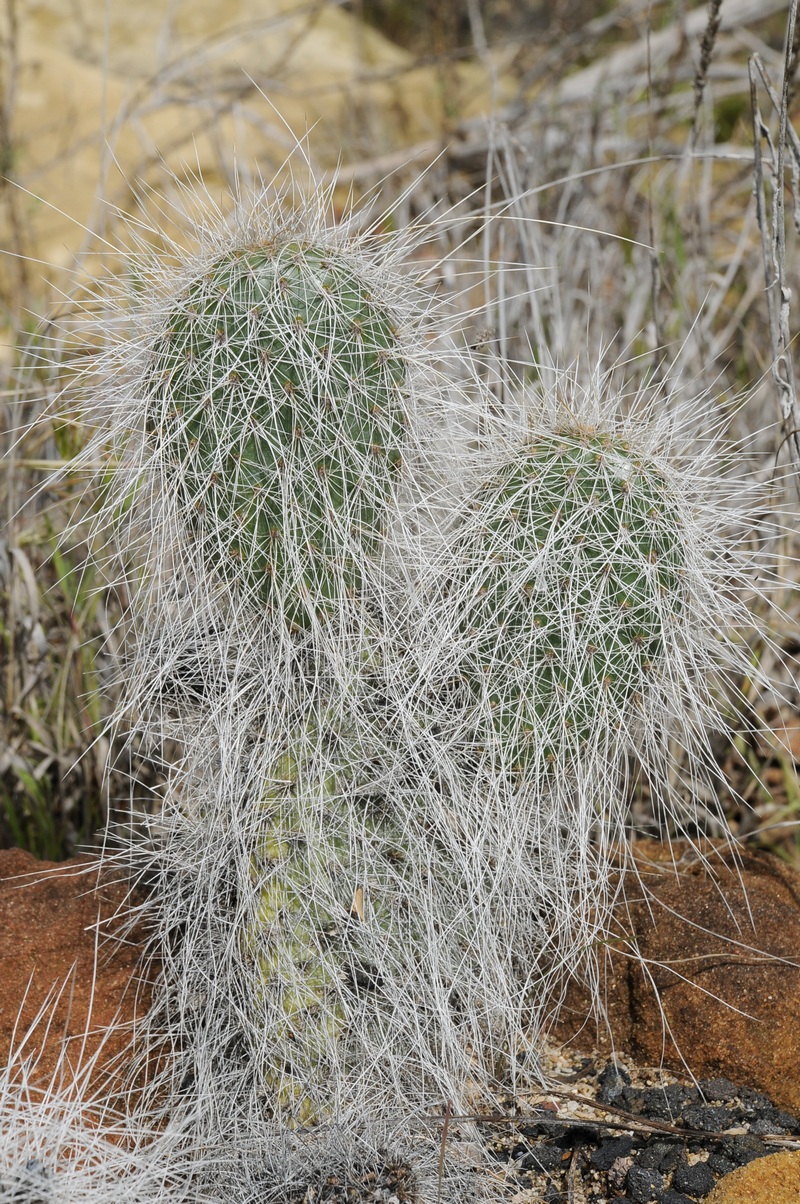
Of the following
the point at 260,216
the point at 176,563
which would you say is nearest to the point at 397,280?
the point at 260,216

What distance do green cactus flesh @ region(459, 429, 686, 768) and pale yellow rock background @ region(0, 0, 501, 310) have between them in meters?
2.91

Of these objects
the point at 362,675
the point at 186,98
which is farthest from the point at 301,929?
the point at 186,98

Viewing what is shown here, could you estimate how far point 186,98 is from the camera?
4242 mm

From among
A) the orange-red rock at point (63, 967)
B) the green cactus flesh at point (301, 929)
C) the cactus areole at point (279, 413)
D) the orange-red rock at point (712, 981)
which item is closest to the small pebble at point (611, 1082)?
the orange-red rock at point (712, 981)

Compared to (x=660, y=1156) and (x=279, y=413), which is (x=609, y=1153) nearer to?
(x=660, y=1156)

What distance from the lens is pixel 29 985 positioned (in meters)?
1.76

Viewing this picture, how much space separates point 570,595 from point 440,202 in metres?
1.31

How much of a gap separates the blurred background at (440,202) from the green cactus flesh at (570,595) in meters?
0.30

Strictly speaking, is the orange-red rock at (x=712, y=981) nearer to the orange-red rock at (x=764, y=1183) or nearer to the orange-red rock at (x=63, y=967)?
the orange-red rock at (x=764, y=1183)

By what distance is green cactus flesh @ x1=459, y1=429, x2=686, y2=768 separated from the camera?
1604 mm

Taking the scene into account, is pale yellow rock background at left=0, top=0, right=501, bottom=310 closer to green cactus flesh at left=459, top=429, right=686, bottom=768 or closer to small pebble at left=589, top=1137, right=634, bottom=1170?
green cactus flesh at left=459, top=429, right=686, bottom=768

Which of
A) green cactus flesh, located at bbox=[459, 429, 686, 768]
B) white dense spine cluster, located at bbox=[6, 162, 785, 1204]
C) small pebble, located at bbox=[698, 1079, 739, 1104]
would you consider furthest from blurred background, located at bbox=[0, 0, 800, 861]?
small pebble, located at bbox=[698, 1079, 739, 1104]

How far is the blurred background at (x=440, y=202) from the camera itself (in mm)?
2293

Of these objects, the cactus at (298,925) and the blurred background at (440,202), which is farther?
the blurred background at (440,202)
